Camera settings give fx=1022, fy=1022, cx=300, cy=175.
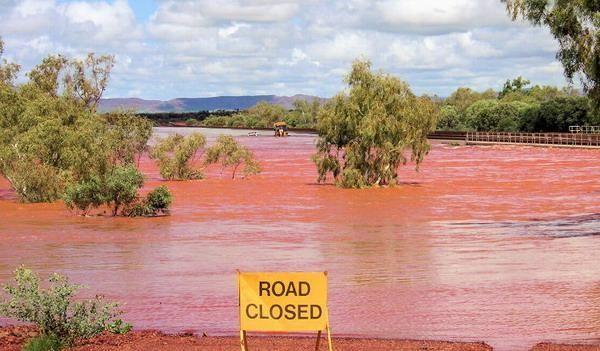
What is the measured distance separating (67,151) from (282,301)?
1402 inches

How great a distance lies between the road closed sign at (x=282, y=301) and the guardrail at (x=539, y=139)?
9282 cm

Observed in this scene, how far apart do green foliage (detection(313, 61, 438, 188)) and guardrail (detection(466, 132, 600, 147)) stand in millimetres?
53336

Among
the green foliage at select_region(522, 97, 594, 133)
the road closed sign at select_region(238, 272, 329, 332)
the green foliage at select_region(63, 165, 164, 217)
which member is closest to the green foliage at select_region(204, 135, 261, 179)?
the green foliage at select_region(63, 165, 164, 217)

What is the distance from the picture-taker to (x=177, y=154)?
191ft

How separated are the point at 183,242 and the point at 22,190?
17569 mm

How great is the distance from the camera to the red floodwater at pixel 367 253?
16859 millimetres

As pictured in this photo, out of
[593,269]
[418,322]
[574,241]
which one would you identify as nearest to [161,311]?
[418,322]

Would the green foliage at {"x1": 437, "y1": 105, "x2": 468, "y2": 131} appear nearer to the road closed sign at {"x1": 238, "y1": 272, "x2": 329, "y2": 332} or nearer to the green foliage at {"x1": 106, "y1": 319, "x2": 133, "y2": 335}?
the green foliage at {"x1": 106, "y1": 319, "x2": 133, "y2": 335}

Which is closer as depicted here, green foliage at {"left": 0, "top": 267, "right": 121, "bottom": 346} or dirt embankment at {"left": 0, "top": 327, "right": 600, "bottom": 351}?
green foliage at {"left": 0, "top": 267, "right": 121, "bottom": 346}

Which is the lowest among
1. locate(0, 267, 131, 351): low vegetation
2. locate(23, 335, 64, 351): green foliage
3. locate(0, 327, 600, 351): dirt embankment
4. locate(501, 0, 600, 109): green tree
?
locate(0, 327, 600, 351): dirt embankment

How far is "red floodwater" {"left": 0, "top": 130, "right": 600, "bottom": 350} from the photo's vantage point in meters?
16.9

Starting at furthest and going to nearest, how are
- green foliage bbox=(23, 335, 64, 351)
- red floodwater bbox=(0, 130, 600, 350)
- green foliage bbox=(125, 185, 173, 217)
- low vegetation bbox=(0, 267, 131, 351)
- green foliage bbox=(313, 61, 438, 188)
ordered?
green foliage bbox=(313, 61, 438, 188) < green foliage bbox=(125, 185, 173, 217) < red floodwater bbox=(0, 130, 600, 350) < low vegetation bbox=(0, 267, 131, 351) < green foliage bbox=(23, 335, 64, 351)

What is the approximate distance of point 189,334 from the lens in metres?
14.9

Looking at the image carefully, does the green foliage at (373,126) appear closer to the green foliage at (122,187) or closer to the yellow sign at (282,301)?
the green foliage at (122,187)
